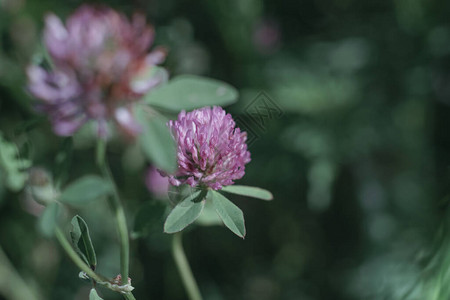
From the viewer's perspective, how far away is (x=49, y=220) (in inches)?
26.5

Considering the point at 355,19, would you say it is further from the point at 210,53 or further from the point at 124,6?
the point at 124,6

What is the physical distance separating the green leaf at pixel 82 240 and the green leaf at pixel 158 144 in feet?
0.36

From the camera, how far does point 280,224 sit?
187cm

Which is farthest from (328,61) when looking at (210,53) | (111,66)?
(111,66)

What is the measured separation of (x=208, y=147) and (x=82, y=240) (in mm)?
180

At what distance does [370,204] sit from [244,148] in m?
1.29

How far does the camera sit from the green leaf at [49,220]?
25.1 inches

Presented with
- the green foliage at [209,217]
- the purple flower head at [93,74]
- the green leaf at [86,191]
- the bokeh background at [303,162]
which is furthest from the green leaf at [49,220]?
the bokeh background at [303,162]

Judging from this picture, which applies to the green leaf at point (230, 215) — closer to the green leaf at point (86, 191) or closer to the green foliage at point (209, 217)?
the green leaf at point (86, 191)

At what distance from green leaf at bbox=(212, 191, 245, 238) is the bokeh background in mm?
1014

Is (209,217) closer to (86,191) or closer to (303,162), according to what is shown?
(86,191)

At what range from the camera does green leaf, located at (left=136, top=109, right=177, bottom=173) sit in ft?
1.92

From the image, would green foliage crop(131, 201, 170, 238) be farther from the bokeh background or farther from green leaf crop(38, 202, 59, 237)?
the bokeh background

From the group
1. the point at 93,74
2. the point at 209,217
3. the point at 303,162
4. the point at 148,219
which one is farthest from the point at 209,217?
the point at 303,162
